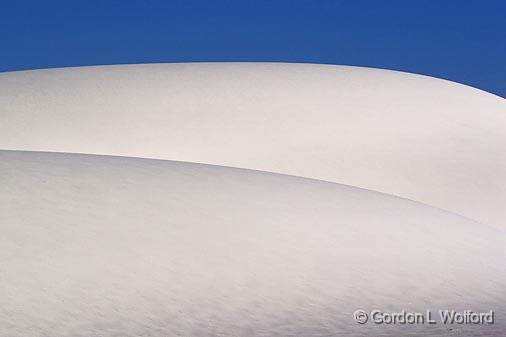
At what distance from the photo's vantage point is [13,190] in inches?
523

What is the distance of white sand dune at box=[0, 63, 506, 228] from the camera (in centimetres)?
2373

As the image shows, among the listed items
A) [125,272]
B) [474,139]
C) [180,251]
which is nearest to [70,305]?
[125,272]

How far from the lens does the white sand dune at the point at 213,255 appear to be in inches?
403

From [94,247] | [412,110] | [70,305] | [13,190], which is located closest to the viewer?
[70,305]

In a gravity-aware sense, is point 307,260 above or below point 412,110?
below

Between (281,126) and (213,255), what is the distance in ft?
41.5

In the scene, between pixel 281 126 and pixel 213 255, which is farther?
pixel 281 126

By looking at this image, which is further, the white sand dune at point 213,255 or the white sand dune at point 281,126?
the white sand dune at point 281,126

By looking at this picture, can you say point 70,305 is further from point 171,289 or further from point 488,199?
point 488,199

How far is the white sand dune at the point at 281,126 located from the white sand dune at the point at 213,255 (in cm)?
648

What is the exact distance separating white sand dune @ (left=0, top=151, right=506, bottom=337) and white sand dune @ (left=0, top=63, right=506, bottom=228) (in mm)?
6479

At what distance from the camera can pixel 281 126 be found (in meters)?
25.1

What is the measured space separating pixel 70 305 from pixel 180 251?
271 cm

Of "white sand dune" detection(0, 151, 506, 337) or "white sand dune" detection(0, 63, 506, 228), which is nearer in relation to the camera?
"white sand dune" detection(0, 151, 506, 337)
